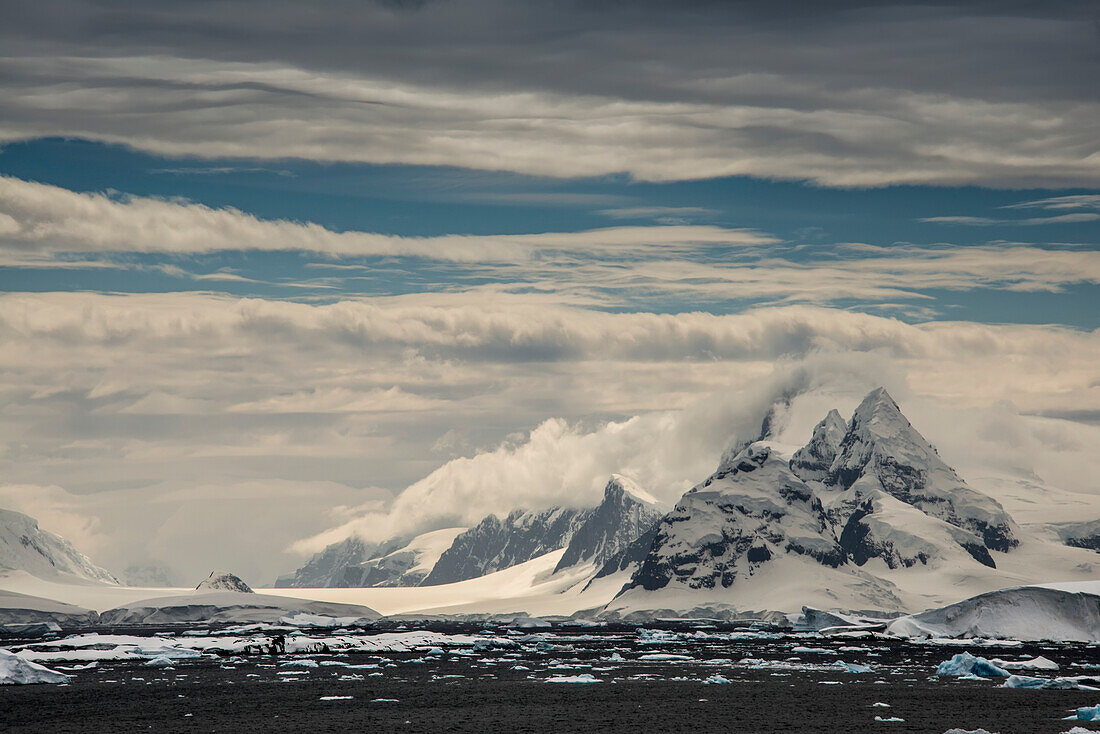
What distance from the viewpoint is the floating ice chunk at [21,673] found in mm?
92250

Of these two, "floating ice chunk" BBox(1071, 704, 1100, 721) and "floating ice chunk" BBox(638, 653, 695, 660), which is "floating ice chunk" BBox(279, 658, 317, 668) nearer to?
"floating ice chunk" BBox(638, 653, 695, 660)

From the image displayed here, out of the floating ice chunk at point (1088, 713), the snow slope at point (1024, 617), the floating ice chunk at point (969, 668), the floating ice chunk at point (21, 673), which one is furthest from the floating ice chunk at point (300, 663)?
the snow slope at point (1024, 617)

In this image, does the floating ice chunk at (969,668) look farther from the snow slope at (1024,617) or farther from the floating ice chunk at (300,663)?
the snow slope at (1024,617)

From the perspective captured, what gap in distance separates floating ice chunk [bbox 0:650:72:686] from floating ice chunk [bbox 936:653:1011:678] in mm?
72025

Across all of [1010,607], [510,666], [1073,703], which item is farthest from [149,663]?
[1010,607]

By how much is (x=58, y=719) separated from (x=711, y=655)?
91.9 metres

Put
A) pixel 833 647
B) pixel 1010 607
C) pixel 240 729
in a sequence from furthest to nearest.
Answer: pixel 1010 607, pixel 833 647, pixel 240 729

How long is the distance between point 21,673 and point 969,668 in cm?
7639

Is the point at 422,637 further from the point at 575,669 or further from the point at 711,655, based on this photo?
the point at 575,669

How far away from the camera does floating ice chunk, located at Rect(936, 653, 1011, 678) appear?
100 meters

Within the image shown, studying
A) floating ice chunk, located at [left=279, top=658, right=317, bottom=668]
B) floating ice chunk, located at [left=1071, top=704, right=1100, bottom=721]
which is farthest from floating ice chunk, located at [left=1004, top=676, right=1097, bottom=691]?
floating ice chunk, located at [left=279, top=658, right=317, bottom=668]

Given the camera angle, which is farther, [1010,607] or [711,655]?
[1010,607]

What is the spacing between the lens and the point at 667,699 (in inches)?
3123

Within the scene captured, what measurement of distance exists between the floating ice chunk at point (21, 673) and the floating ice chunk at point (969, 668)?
72.0 meters
